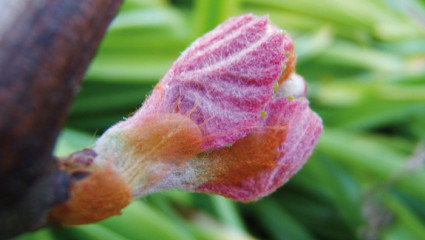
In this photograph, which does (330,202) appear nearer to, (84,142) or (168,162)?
(84,142)

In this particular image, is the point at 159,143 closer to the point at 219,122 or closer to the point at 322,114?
the point at 219,122

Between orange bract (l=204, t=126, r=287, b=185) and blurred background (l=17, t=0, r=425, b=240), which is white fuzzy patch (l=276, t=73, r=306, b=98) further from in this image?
blurred background (l=17, t=0, r=425, b=240)

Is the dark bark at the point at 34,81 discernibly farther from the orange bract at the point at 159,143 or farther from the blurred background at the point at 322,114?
the blurred background at the point at 322,114

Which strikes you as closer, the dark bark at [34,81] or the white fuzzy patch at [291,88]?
the dark bark at [34,81]

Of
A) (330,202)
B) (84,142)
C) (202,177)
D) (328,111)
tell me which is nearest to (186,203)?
(84,142)

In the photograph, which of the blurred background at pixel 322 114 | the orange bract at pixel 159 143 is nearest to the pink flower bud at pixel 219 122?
the orange bract at pixel 159 143

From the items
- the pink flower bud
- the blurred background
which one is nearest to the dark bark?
the pink flower bud
